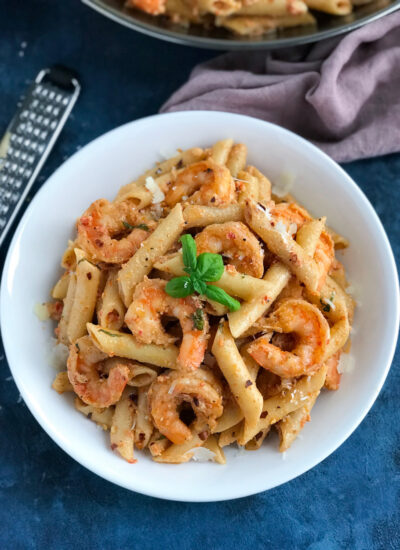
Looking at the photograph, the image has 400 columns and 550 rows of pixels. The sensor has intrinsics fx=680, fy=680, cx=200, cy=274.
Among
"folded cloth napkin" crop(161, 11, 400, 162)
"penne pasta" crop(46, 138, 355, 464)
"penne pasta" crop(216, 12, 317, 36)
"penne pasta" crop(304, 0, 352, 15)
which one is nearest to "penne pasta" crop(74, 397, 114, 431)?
"penne pasta" crop(46, 138, 355, 464)

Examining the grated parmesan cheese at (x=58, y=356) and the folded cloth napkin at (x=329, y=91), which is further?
the folded cloth napkin at (x=329, y=91)

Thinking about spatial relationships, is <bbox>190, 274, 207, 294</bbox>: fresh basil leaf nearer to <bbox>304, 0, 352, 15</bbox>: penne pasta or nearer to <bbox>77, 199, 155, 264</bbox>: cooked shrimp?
<bbox>77, 199, 155, 264</bbox>: cooked shrimp

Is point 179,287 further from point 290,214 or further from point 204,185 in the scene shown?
point 290,214

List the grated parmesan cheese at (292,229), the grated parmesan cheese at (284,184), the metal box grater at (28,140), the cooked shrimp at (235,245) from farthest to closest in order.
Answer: the metal box grater at (28,140) < the grated parmesan cheese at (284,184) < the grated parmesan cheese at (292,229) < the cooked shrimp at (235,245)

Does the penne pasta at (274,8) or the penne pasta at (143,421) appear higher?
the penne pasta at (274,8)

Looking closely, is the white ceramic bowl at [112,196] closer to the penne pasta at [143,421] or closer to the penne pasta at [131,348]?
the penne pasta at [143,421]

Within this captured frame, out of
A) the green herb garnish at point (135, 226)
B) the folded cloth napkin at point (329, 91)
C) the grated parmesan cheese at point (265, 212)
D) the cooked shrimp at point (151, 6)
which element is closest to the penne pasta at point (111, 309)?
the green herb garnish at point (135, 226)

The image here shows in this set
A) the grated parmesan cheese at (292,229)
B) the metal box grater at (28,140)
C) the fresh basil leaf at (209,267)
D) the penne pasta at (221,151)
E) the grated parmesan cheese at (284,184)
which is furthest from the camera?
the metal box grater at (28,140)
